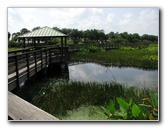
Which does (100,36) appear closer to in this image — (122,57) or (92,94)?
(92,94)

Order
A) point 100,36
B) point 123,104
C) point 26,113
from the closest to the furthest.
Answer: point 26,113 < point 123,104 < point 100,36

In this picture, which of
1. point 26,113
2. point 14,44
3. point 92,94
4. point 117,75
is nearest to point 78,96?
point 92,94

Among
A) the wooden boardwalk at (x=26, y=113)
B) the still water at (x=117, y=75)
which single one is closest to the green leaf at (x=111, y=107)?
the wooden boardwalk at (x=26, y=113)

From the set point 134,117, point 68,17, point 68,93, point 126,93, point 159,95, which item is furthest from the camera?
point 68,93

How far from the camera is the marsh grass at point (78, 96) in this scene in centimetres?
302

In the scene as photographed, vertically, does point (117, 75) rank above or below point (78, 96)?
above

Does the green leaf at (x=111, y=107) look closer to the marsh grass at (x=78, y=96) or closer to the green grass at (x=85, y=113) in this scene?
the green grass at (x=85, y=113)

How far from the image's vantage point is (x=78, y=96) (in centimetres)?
343

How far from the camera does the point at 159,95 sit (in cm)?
237

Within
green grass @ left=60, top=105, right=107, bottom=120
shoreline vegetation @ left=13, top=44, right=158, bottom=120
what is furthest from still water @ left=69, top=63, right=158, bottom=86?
green grass @ left=60, top=105, right=107, bottom=120

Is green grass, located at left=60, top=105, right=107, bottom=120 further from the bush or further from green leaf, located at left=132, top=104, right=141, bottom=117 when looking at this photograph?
the bush
